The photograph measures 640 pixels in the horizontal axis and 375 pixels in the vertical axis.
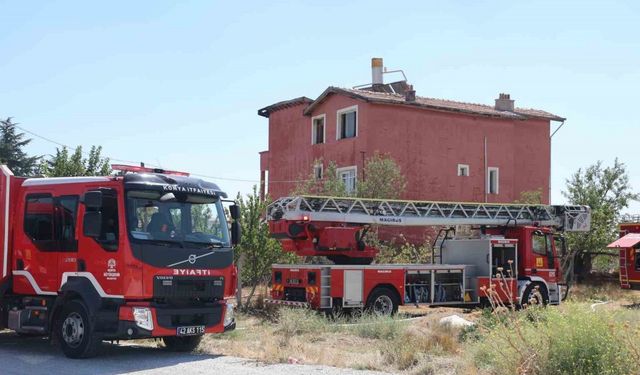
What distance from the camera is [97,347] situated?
38.4 feet

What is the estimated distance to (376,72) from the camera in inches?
1549

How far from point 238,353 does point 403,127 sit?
2273cm

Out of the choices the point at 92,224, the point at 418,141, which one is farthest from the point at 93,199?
the point at 418,141

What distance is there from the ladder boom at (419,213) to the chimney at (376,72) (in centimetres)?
1675

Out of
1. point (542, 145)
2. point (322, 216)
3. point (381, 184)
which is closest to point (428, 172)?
point (381, 184)

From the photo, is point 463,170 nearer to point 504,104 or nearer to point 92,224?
point 504,104

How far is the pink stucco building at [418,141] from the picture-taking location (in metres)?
33.8

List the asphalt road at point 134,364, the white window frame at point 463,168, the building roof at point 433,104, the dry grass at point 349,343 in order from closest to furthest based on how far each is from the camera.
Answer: the asphalt road at point 134,364 → the dry grass at point 349,343 → the building roof at point 433,104 → the white window frame at point 463,168

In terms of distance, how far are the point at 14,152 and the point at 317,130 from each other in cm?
2671

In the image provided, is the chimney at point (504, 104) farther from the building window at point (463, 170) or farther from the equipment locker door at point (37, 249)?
the equipment locker door at point (37, 249)

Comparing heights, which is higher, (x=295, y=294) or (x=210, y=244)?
(x=210, y=244)

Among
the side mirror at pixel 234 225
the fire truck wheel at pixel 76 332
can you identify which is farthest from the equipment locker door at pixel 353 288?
the fire truck wheel at pixel 76 332

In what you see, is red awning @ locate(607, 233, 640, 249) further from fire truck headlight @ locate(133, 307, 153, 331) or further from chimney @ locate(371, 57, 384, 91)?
fire truck headlight @ locate(133, 307, 153, 331)

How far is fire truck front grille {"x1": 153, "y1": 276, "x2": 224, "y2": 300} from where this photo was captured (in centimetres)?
1166
